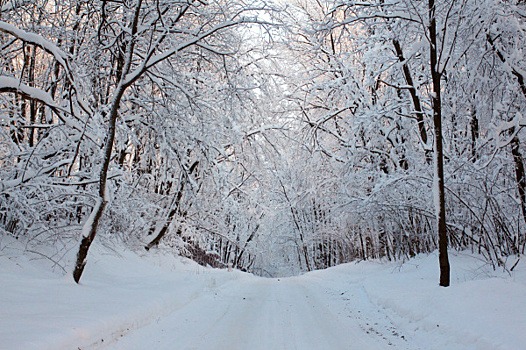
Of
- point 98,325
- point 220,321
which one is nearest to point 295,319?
point 220,321

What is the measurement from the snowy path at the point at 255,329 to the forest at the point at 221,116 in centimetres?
210

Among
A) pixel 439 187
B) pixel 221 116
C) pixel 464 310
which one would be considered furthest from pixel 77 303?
pixel 221 116

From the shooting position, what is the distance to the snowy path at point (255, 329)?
464cm

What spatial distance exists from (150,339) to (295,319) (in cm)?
244

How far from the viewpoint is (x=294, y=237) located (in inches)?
1316

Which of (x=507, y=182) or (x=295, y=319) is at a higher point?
(x=507, y=182)

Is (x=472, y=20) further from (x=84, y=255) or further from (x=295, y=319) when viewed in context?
(x=84, y=255)

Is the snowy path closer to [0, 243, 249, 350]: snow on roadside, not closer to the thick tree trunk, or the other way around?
[0, 243, 249, 350]: snow on roadside

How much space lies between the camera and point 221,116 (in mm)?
10742

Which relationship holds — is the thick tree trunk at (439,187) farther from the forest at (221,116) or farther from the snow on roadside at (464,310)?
the snow on roadside at (464,310)

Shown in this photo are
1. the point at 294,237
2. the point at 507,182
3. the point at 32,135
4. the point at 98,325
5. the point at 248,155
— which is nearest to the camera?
the point at 98,325

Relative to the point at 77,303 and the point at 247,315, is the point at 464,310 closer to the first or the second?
the point at 247,315

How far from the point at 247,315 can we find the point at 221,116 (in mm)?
5722

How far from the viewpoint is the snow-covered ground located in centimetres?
418
